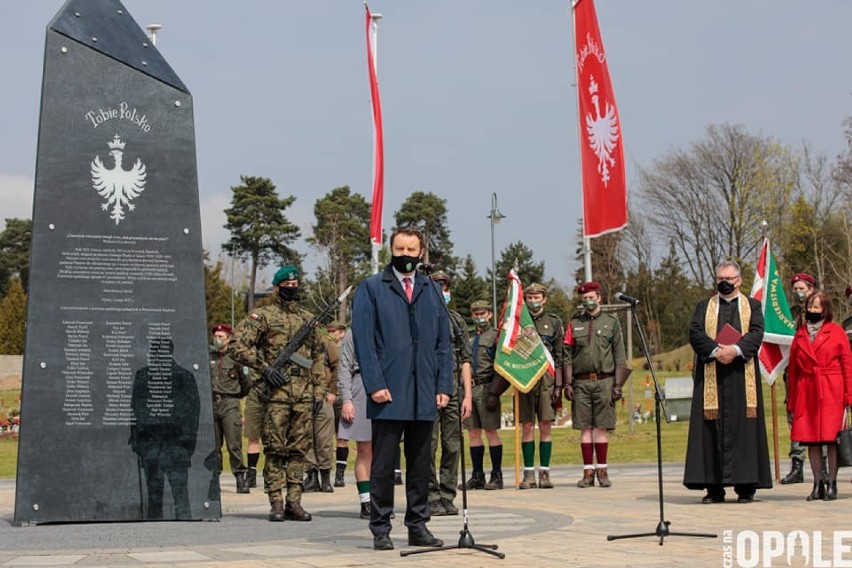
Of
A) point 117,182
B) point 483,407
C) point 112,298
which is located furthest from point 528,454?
point 117,182

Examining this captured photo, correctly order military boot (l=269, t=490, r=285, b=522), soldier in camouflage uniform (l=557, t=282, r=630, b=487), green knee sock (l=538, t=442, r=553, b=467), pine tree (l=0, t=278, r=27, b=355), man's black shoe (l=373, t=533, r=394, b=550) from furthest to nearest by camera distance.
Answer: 1. pine tree (l=0, t=278, r=27, b=355)
2. green knee sock (l=538, t=442, r=553, b=467)
3. soldier in camouflage uniform (l=557, t=282, r=630, b=487)
4. military boot (l=269, t=490, r=285, b=522)
5. man's black shoe (l=373, t=533, r=394, b=550)

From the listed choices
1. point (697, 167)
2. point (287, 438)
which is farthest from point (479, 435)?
point (697, 167)

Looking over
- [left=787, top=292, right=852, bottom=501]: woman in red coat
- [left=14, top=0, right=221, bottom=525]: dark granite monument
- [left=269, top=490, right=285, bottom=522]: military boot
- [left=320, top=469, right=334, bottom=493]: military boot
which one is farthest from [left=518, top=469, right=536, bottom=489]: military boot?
[left=14, top=0, right=221, bottom=525]: dark granite monument

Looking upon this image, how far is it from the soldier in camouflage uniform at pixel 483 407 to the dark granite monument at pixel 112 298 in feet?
13.6

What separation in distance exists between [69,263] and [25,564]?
3690 millimetres

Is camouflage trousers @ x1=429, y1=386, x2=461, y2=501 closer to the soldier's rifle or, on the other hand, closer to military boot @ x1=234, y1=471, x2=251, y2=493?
the soldier's rifle

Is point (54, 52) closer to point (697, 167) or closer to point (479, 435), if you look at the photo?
point (479, 435)

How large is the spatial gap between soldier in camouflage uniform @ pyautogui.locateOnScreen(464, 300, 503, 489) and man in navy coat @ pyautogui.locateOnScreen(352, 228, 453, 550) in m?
5.59

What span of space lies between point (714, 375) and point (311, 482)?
527cm

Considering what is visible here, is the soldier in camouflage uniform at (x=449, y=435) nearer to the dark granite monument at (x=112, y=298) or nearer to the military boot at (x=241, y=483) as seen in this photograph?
the dark granite monument at (x=112, y=298)

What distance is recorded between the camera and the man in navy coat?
8445 millimetres

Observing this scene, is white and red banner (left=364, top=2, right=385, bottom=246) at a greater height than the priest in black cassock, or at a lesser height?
greater

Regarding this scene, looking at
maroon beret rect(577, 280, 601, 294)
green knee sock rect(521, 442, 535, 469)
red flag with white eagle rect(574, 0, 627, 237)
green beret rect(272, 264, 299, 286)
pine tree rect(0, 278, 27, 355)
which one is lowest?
green knee sock rect(521, 442, 535, 469)

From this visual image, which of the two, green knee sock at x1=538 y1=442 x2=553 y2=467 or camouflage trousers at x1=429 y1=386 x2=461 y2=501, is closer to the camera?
camouflage trousers at x1=429 y1=386 x2=461 y2=501
